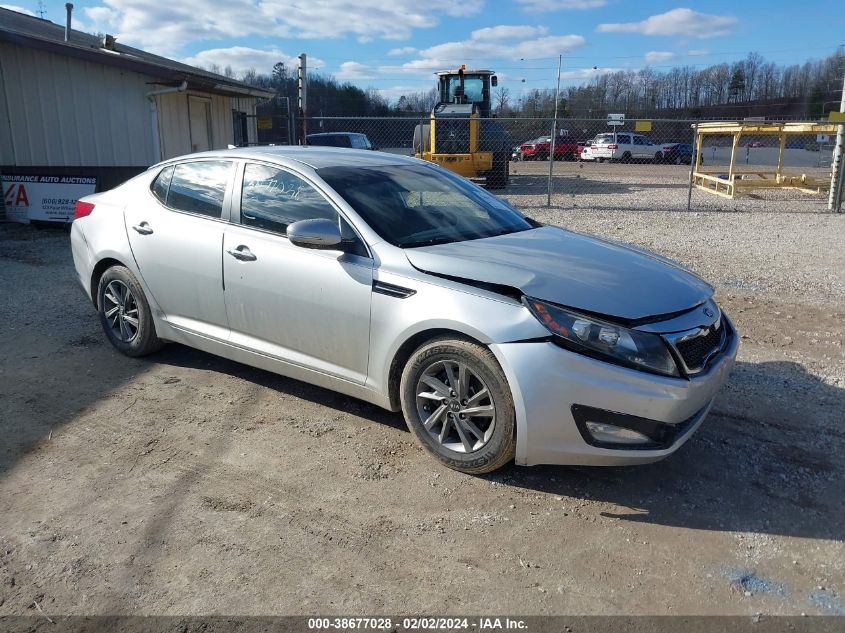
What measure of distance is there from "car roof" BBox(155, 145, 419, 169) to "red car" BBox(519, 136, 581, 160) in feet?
117

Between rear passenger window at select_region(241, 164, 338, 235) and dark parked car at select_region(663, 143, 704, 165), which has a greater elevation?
dark parked car at select_region(663, 143, 704, 165)

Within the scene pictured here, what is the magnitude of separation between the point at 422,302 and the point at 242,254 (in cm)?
141

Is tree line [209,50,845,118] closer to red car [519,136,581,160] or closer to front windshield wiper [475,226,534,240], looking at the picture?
red car [519,136,581,160]

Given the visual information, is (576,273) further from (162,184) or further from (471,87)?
(471,87)

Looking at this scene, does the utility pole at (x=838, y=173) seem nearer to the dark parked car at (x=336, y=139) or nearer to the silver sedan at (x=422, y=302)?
the dark parked car at (x=336, y=139)

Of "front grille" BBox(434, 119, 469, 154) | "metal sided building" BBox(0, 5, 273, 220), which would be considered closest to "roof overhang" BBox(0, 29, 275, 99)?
"metal sided building" BBox(0, 5, 273, 220)

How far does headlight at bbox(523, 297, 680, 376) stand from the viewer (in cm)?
317

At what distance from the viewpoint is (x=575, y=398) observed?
10.3ft

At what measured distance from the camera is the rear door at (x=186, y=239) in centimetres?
450

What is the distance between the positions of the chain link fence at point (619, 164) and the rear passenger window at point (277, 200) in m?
9.24

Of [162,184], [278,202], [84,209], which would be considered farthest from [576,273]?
[84,209]

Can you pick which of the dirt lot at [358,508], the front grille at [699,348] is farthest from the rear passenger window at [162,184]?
the front grille at [699,348]

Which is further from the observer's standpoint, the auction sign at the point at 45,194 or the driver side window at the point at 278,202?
the auction sign at the point at 45,194

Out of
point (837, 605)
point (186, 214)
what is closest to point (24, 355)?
point (186, 214)
